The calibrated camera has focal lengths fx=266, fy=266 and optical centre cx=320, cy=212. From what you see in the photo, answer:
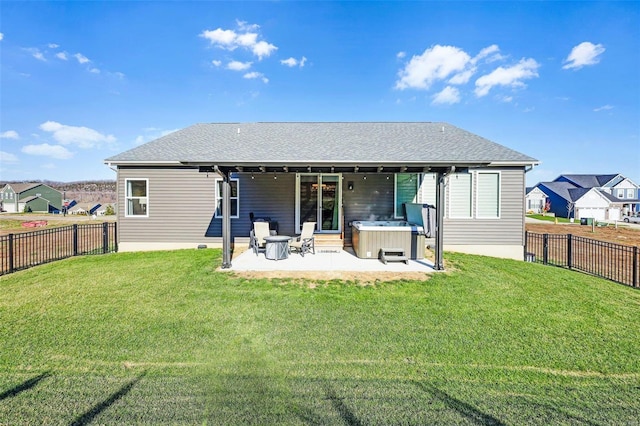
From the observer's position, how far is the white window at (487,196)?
929cm

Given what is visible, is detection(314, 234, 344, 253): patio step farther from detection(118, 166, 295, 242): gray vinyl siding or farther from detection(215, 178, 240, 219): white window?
detection(215, 178, 240, 219): white window

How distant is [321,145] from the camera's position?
9.14 m

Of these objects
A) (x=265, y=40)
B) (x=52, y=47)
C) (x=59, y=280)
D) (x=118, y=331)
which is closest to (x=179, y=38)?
(x=265, y=40)

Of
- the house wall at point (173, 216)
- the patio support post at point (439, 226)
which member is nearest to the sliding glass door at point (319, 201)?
the house wall at point (173, 216)

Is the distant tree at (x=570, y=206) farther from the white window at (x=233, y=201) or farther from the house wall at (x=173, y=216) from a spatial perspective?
the house wall at (x=173, y=216)

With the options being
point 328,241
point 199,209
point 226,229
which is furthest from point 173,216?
point 328,241

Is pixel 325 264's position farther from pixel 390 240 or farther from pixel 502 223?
pixel 502 223

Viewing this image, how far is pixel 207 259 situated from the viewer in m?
7.58

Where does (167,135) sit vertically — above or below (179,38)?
below

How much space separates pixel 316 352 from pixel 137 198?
9.25 metres

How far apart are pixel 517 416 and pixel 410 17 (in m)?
15.6

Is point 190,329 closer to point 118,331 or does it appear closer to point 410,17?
point 118,331

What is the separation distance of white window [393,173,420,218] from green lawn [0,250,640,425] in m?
4.08

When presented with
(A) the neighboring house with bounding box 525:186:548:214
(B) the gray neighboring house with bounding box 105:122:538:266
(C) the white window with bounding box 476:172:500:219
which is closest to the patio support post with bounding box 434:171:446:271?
(B) the gray neighboring house with bounding box 105:122:538:266
